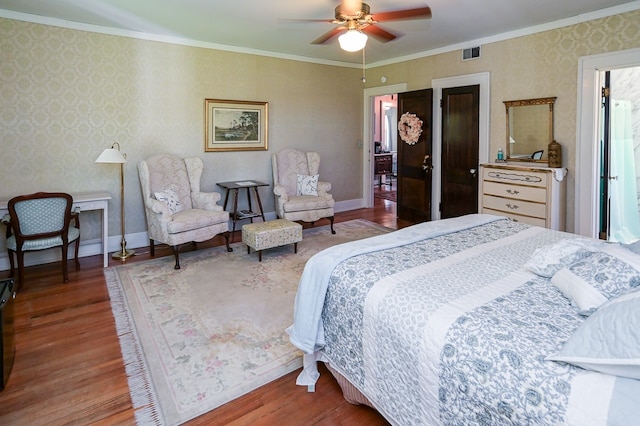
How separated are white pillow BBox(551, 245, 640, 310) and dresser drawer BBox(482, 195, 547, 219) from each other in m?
2.72

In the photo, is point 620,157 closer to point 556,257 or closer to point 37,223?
point 556,257

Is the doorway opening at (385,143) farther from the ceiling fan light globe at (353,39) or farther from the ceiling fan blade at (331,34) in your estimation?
the ceiling fan light globe at (353,39)

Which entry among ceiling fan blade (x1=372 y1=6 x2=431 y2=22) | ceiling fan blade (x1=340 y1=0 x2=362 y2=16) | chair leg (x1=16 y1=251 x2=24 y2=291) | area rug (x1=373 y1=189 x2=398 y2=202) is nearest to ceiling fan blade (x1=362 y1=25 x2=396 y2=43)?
ceiling fan blade (x1=372 y1=6 x2=431 y2=22)

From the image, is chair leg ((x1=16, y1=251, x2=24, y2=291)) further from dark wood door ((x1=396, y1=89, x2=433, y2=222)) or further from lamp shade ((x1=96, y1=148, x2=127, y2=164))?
dark wood door ((x1=396, y1=89, x2=433, y2=222))

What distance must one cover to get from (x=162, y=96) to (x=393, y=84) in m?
3.65

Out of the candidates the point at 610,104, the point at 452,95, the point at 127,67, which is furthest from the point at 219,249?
the point at 610,104

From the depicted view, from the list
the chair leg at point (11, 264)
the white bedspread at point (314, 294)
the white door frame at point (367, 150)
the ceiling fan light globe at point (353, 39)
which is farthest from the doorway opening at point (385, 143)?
the white bedspread at point (314, 294)

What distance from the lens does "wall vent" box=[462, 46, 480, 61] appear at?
5091 millimetres

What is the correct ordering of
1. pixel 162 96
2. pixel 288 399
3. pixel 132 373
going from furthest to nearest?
1. pixel 162 96
2. pixel 132 373
3. pixel 288 399

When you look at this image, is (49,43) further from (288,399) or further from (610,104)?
(610,104)

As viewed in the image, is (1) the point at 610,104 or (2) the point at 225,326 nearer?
(2) the point at 225,326

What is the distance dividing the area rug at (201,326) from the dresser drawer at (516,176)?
2.42 metres

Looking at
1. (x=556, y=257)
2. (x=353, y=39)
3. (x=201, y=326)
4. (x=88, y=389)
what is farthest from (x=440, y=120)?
(x=88, y=389)

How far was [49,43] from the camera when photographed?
418cm
